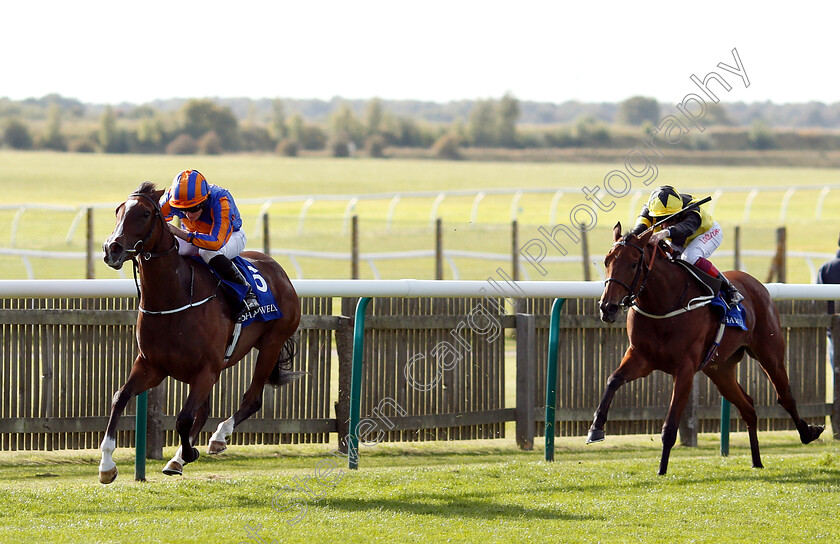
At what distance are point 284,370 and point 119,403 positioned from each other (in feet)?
4.30

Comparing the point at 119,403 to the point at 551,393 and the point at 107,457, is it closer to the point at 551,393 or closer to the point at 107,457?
the point at 107,457

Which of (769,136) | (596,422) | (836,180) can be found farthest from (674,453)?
(769,136)

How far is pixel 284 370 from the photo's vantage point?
21.2 ft

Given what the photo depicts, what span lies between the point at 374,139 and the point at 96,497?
8887 cm

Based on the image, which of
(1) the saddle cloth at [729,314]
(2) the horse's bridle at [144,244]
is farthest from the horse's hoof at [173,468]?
(1) the saddle cloth at [729,314]

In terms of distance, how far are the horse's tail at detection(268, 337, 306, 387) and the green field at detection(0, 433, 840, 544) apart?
1.76ft

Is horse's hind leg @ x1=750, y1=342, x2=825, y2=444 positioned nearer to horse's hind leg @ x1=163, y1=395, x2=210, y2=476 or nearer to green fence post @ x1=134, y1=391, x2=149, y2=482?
horse's hind leg @ x1=163, y1=395, x2=210, y2=476

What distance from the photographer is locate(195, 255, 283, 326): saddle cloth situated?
5863 mm

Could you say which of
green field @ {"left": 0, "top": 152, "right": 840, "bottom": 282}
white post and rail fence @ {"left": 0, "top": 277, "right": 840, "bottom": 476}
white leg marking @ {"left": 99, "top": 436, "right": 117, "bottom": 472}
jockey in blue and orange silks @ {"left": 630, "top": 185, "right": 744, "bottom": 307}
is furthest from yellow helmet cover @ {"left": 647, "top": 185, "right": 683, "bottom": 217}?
green field @ {"left": 0, "top": 152, "right": 840, "bottom": 282}

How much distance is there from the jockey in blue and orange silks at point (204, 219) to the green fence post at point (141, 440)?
74 centimetres

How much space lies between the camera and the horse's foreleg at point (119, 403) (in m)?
5.22

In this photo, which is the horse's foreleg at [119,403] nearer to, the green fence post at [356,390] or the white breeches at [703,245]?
the green fence post at [356,390]

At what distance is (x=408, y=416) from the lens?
7.34 meters

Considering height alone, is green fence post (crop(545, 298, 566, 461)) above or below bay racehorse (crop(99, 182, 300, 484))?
below
